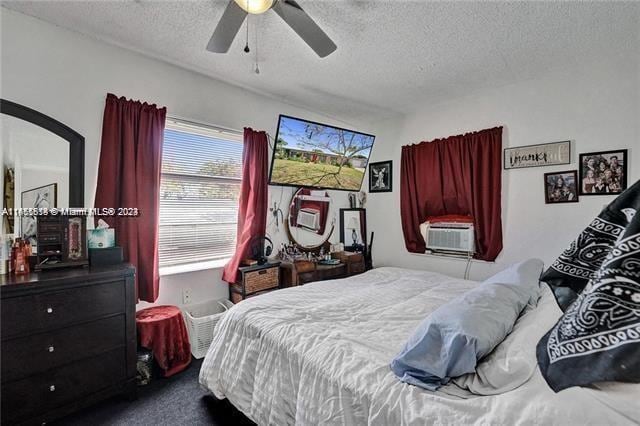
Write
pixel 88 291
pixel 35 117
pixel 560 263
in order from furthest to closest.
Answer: pixel 35 117, pixel 88 291, pixel 560 263

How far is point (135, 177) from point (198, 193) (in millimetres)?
628

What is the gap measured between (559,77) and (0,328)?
419cm

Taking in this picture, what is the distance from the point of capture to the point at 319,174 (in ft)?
11.1

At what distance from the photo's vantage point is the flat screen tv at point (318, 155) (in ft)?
9.78

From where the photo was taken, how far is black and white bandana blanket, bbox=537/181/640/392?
2.32ft

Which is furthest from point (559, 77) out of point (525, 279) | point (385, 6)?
point (525, 279)

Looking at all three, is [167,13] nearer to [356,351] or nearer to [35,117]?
[35,117]

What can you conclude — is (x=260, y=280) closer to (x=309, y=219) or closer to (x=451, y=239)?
(x=309, y=219)

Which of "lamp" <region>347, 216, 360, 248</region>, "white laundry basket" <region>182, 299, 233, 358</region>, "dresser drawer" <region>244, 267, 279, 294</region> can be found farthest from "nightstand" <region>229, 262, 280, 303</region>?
"lamp" <region>347, 216, 360, 248</region>

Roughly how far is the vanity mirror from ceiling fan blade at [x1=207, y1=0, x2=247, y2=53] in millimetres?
1243

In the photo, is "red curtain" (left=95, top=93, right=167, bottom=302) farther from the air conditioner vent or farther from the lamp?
the air conditioner vent

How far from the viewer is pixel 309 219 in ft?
11.5

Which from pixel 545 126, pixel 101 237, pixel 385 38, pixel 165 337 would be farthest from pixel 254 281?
pixel 545 126

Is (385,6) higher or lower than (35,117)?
higher
